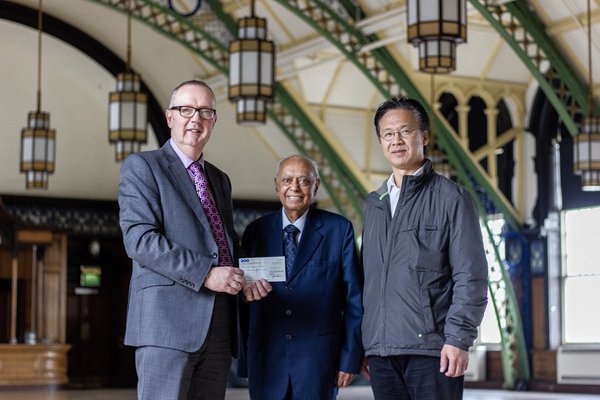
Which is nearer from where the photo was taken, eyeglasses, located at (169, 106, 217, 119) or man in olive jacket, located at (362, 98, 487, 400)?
man in olive jacket, located at (362, 98, 487, 400)

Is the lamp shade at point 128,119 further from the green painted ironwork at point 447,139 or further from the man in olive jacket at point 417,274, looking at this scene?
the man in olive jacket at point 417,274

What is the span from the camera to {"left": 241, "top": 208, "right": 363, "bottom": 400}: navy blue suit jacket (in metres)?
4.77

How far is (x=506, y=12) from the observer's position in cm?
1427

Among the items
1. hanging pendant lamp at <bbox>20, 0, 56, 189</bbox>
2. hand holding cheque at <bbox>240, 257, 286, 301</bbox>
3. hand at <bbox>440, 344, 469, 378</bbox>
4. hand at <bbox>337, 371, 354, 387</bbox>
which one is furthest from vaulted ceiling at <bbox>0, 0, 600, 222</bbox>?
hand at <bbox>440, 344, 469, 378</bbox>

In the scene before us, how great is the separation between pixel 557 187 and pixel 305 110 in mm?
4078

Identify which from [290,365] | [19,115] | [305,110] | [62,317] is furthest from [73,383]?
[290,365]

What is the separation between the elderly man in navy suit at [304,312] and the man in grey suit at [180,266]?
0.54 m

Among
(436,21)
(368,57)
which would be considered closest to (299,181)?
(436,21)

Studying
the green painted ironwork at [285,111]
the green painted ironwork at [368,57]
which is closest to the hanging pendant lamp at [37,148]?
the green painted ironwork at [285,111]

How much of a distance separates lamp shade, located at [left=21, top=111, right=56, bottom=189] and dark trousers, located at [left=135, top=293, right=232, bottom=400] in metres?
12.2

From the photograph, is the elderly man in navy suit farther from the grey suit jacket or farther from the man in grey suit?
the grey suit jacket

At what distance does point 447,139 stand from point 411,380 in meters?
13.2

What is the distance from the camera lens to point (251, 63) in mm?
13031

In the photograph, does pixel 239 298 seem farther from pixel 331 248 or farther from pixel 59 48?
pixel 59 48
